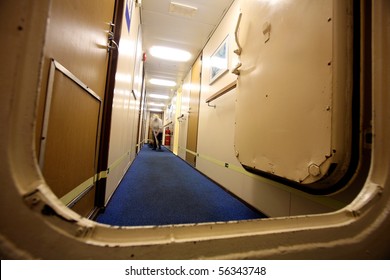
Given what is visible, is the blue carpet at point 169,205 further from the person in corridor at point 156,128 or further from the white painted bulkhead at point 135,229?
the person in corridor at point 156,128

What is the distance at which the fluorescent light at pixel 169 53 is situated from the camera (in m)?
3.55

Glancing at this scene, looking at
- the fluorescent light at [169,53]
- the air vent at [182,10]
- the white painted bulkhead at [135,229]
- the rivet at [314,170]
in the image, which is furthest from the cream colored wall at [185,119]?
the white painted bulkhead at [135,229]

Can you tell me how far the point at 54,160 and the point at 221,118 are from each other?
1754mm

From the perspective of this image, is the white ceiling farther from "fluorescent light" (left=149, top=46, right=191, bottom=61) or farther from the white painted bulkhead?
the white painted bulkhead

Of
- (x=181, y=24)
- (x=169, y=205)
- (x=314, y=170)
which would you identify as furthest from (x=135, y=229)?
(x=181, y=24)

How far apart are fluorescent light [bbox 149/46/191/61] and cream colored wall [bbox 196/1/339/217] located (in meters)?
0.75

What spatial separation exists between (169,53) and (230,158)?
10.3 ft

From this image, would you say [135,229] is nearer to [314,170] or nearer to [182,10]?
[314,170]

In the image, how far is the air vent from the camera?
226cm

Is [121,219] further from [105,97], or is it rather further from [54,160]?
[105,97]

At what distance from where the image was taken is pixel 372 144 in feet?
1.81

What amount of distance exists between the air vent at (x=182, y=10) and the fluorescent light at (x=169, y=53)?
1.13 metres

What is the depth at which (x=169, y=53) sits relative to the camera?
3.72 metres

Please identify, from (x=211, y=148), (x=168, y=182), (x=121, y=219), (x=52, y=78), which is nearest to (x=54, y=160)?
(x=52, y=78)
